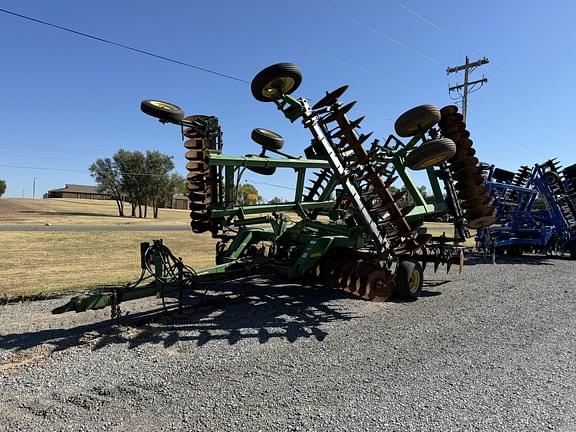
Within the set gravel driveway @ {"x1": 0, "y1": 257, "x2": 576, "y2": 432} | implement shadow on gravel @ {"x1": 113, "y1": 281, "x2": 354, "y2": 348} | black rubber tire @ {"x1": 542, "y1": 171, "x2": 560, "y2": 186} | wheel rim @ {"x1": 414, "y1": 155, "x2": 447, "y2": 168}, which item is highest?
black rubber tire @ {"x1": 542, "y1": 171, "x2": 560, "y2": 186}

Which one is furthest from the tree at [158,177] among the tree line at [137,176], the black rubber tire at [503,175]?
the black rubber tire at [503,175]

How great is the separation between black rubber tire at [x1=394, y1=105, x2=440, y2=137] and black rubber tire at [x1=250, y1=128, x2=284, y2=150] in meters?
2.67

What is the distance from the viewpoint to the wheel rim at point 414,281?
7068 mm

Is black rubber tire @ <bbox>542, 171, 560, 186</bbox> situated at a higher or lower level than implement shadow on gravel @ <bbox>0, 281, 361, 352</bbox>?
higher

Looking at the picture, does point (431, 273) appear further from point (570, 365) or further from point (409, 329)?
point (570, 365)

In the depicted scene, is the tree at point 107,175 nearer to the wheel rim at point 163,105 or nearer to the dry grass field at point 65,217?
the dry grass field at point 65,217

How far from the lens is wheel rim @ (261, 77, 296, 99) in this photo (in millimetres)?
6007

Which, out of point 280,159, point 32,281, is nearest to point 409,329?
point 280,159

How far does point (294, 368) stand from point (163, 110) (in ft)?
15.4

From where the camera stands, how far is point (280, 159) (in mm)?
8070

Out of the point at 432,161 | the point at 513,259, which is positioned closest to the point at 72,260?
the point at 432,161

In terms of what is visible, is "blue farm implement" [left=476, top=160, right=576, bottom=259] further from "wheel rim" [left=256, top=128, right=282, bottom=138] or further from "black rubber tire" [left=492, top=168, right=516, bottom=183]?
"wheel rim" [left=256, top=128, right=282, bottom=138]

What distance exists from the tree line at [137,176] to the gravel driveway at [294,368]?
43660mm

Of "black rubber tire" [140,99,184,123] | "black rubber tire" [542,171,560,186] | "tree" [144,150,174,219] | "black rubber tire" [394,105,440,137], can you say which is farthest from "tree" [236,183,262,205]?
"tree" [144,150,174,219]
